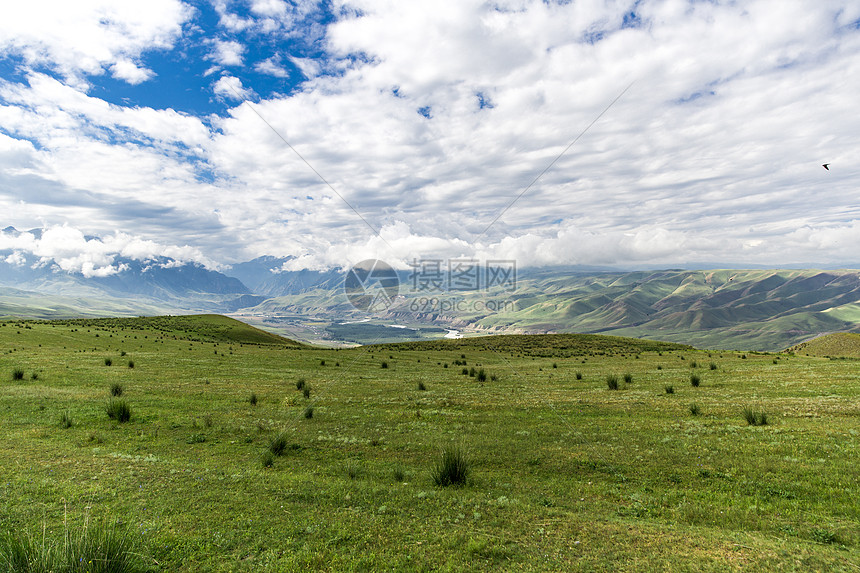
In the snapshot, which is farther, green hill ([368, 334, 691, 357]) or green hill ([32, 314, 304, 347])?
green hill ([368, 334, 691, 357])

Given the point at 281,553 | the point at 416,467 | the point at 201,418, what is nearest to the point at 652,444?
the point at 416,467

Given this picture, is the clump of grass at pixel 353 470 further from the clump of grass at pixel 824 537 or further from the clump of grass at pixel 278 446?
the clump of grass at pixel 824 537

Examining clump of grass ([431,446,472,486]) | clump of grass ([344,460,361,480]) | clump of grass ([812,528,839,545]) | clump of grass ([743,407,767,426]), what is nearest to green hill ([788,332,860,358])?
clump of grass ([743,407,767,426])

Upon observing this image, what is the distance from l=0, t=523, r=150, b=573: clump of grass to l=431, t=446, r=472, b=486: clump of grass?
23.1 feet

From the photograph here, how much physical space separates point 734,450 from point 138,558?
52.7 ft

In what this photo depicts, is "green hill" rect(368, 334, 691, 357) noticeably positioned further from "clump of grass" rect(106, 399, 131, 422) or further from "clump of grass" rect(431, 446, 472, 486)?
"clump of grass" rect(431, 446, 472, 486)

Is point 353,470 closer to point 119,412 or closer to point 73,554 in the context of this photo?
point 73,554

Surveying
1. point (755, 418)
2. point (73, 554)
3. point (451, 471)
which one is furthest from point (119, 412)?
point (755, 418)

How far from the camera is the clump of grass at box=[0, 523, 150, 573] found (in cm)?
519

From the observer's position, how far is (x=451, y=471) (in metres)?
10.9

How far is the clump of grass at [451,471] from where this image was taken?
10.8 metres

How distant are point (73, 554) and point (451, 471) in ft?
26.9

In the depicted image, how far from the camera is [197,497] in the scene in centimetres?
939

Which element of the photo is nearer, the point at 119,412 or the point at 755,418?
the point at 755,418
